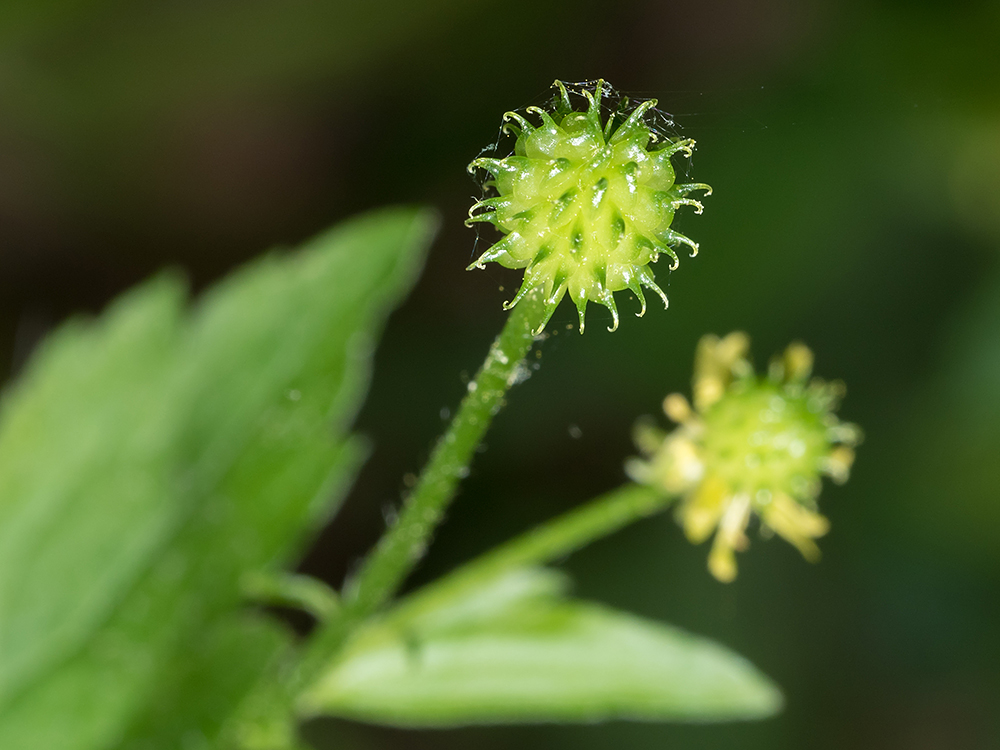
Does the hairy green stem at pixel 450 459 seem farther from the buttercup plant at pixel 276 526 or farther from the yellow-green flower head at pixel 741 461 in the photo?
the yellow-green flower head at pixel 741 461

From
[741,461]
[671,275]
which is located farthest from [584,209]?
[671,275]

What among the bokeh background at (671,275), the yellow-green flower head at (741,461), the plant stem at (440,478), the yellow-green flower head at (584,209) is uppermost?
the bokeh background at (671,275)

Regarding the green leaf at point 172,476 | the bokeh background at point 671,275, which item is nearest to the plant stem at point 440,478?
the green leaf at point 172,476

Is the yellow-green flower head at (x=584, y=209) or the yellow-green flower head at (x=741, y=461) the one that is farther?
the yellow-green flower head at (x=741, y=461)

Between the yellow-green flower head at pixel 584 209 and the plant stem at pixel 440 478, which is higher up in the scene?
the yellow-green flower head at pixel 584 209

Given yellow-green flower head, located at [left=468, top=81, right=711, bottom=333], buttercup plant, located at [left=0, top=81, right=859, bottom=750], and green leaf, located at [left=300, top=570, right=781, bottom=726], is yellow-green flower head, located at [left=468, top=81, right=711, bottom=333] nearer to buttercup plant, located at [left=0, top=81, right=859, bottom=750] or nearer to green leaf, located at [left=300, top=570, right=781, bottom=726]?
buttercup plant, located at [left=0, top=81, right=859, bottom=750]

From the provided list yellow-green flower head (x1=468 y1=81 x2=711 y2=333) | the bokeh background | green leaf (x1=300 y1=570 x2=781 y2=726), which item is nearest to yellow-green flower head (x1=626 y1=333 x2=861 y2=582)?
green leaf (x1=300 y1=570 x2=781 y2=726)

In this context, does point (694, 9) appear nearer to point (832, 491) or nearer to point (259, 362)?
point (832, 491)
